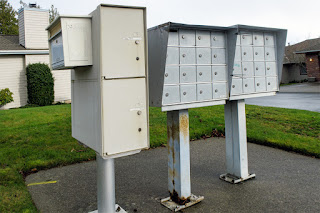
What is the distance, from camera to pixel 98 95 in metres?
2.27

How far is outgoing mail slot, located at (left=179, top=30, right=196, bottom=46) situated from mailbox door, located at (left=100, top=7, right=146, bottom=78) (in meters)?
0.67

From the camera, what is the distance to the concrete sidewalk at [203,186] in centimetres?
325

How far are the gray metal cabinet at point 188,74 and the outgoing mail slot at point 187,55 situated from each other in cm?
6

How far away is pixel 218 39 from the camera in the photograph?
3.29 metres

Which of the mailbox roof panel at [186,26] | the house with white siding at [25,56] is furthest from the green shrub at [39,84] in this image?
the mailbox roof panel at [186,26]

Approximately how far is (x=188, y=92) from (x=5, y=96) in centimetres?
1253

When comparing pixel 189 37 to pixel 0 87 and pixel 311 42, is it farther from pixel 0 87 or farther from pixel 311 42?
pixel 311 42

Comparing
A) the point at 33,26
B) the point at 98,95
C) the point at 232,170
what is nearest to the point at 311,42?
the point at 33,26

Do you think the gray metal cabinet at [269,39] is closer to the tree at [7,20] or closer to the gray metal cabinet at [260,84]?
the gray metal cabinet at [260,84]

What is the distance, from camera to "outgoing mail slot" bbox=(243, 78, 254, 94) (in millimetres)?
3586

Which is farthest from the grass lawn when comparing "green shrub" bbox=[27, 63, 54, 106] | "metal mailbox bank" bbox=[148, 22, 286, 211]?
"green shrub" bbox=[27, 63, 54, 106]

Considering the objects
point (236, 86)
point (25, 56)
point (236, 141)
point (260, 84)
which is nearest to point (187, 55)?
point (236, 86)

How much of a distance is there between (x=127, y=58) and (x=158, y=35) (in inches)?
27.4

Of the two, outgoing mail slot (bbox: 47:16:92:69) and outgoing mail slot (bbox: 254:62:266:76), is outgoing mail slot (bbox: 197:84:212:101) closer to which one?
outgoing mail slot (bbox: 254:62:266:76)
